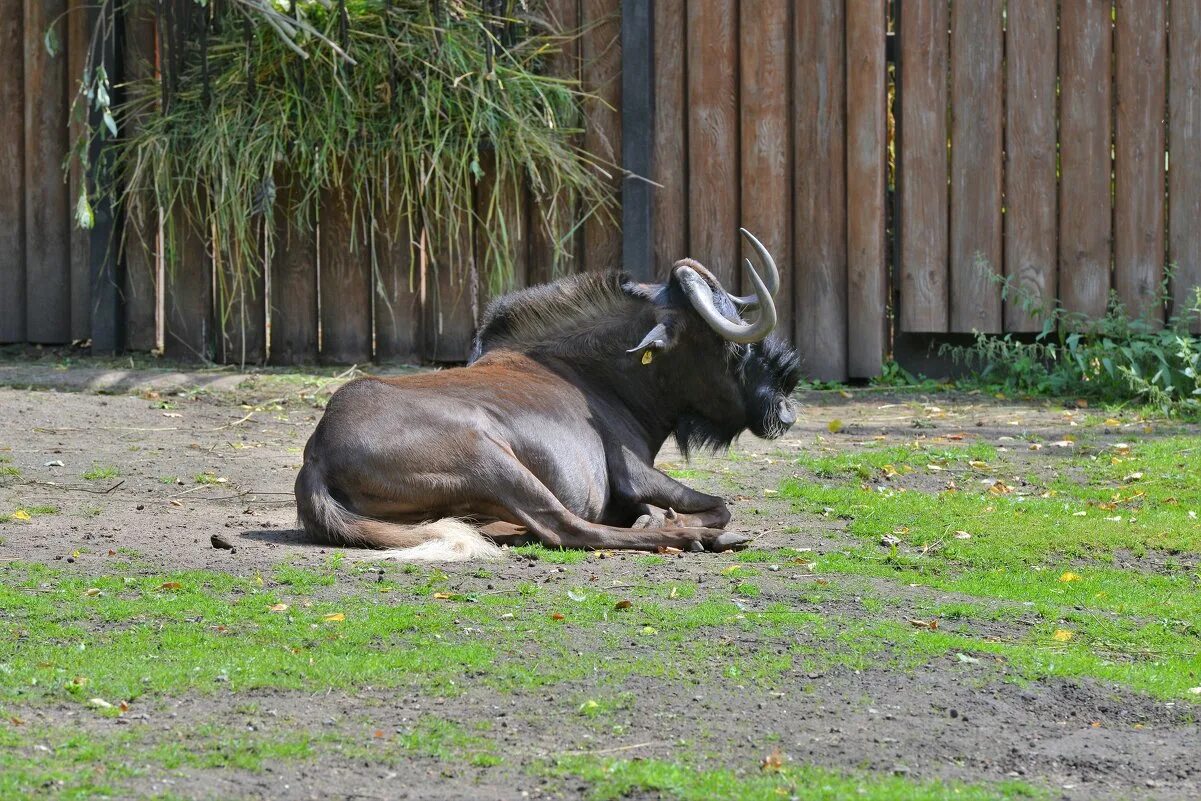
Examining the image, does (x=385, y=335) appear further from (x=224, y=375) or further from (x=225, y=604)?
(x=225, y=604)

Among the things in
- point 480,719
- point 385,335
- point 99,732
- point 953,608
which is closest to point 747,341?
point 953,608

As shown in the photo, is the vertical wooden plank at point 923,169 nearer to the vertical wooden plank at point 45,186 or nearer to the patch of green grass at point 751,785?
the vertical wooden plank at point 45,186

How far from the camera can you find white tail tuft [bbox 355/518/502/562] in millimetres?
5770

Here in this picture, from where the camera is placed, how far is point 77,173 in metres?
10.8

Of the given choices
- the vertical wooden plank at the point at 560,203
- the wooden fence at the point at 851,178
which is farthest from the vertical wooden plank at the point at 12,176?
the vertical wooden plank at the point at 560,203

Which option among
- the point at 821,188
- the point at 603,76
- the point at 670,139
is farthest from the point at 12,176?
the point at 821,188

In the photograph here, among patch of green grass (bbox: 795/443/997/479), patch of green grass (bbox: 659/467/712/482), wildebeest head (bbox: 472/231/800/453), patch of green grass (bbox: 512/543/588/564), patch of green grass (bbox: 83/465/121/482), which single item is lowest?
patch of green grass (bbox: 512/543/588/564)

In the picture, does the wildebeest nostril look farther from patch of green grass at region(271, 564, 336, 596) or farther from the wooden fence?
the wooden fence

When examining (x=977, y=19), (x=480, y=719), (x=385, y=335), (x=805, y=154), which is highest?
(x=977, y=19)

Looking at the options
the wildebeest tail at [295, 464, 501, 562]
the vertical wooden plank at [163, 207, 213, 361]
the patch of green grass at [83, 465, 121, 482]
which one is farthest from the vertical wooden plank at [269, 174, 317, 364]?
the wildebeest tail at [295, 464, 501, 562]

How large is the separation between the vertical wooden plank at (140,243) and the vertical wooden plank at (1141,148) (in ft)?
20.4

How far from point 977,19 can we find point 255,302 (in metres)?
5.01

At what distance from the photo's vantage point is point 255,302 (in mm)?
10680

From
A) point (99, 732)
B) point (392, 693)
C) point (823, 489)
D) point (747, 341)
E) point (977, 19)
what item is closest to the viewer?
point (99, 732)
